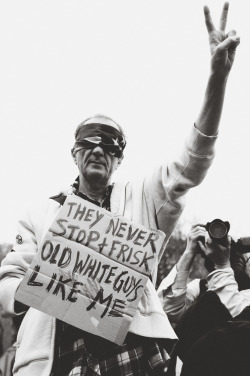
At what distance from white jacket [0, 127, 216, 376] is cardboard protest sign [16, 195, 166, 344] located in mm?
128

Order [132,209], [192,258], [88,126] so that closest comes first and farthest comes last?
1. [132,209]
2. [88,126]
3. [192,258]

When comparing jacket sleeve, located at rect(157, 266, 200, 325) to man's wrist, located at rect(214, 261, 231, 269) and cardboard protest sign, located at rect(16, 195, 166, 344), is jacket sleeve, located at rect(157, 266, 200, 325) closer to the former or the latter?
man's wrist, located at rect(214, 261, 231, 269)

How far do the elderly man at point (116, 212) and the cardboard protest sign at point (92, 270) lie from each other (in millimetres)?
127

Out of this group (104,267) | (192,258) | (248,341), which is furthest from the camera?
(192,258)

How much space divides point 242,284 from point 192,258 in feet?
1.25

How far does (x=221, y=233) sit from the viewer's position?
2.90m

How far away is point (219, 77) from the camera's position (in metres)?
1.98

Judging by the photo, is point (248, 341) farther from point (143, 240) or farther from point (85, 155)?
point (85, 155)

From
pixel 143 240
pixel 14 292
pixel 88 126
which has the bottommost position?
pixel 14 292

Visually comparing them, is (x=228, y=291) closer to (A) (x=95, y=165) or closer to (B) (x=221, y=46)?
(A) (x=95, y=165)

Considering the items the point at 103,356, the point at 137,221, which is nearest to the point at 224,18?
the point at 137,221

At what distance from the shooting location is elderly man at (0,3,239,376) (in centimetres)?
185

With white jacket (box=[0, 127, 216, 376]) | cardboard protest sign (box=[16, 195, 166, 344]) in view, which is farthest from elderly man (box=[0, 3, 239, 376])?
cardboard protest sign (box=[16, 195, 166, 344])

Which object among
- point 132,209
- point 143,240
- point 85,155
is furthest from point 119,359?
point 85,155
